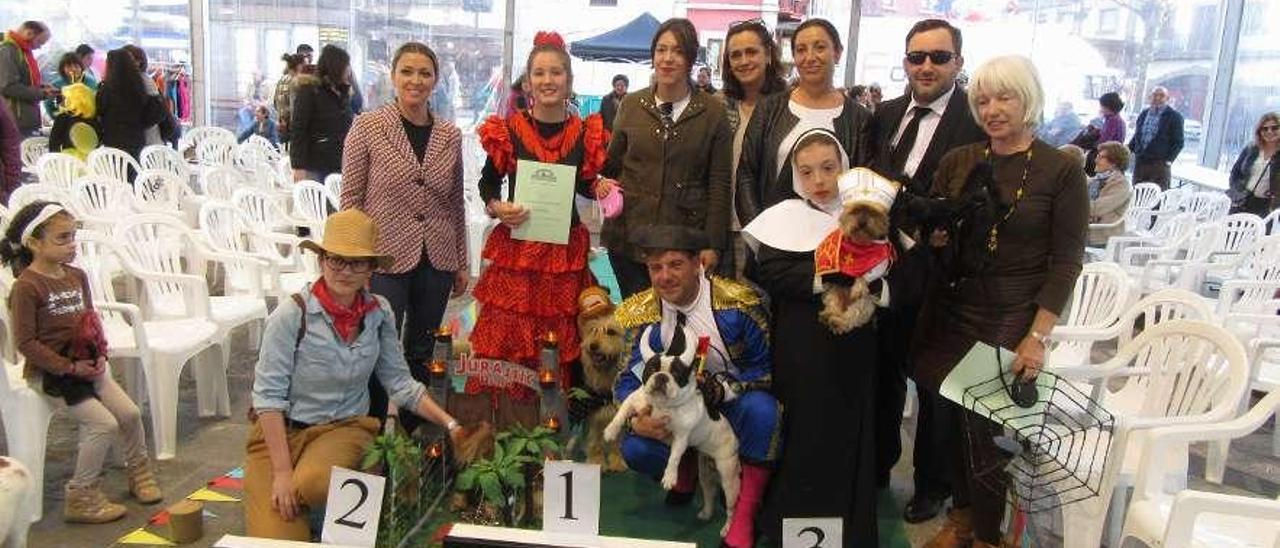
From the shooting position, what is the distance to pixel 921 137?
9.43ft

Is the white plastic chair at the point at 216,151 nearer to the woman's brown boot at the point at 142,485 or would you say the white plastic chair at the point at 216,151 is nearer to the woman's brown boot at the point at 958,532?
the woman's brown boot at the point at 142,485

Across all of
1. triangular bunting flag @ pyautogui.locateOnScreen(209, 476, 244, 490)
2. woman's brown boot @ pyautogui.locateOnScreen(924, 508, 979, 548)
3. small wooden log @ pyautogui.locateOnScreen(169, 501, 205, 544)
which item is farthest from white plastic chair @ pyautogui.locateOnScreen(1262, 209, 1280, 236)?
small wooden log @ pyautogui.locateOnScreen(169, 501, 205, 544)

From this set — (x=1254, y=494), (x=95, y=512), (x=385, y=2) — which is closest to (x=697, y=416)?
(x=95, y=512)

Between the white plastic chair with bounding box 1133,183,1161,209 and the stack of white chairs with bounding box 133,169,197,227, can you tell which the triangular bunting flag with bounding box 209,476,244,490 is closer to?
the stack of white chairs with bounding box 133,169,197,227

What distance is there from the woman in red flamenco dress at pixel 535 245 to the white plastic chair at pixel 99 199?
2745 millimetres

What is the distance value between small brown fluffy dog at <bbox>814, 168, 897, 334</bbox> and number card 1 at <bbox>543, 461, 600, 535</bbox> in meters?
0.76

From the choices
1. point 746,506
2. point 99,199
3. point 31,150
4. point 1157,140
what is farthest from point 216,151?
point 1157,140

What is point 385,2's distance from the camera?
10.9 metres

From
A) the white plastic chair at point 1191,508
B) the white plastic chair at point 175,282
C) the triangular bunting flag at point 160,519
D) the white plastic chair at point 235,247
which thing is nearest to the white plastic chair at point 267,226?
the white plastic chair at point 235,247

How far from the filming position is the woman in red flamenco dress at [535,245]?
3.05 metres

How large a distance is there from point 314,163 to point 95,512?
3.56m

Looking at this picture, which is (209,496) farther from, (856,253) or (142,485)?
(856,253)

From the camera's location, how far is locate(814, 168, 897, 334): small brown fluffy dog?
7.35 ft

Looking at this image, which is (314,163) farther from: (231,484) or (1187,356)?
(1187,356)
